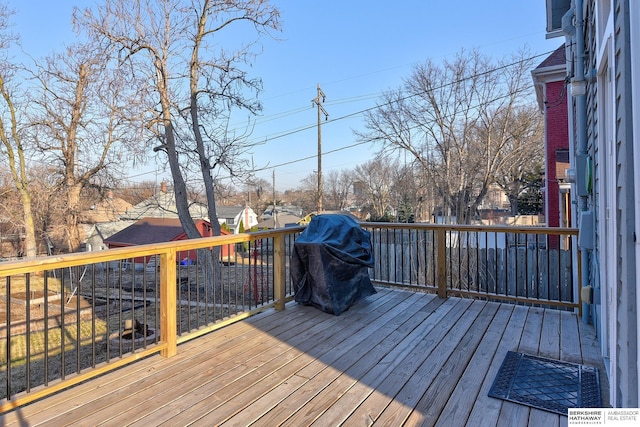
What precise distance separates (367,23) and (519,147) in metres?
9.04

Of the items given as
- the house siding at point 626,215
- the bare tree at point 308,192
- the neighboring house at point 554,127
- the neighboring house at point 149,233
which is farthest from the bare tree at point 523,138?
the bare tree at point 308,192

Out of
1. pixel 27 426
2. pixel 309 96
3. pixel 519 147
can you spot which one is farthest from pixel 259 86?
pixel 519 147

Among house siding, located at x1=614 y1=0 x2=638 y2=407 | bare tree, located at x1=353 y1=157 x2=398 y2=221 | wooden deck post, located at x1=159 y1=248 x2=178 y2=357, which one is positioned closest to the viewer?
house siding, located at x1=614 y1=0 x2=638 y2=407

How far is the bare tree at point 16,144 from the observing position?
13484 millimetres

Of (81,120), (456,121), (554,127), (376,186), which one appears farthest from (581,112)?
(376,186)

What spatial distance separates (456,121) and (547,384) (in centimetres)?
1584

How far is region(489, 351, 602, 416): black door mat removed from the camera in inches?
76.8

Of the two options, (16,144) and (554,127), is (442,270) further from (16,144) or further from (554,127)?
(16,144)

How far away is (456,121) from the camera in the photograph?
1639 centimetres

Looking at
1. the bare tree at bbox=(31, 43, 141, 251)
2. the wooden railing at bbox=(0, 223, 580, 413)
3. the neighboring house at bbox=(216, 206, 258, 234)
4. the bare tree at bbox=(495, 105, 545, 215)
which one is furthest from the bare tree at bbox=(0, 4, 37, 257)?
the bare tree at bbox=(495, 105, 545, 215)

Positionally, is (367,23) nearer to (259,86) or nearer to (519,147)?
(259,86)

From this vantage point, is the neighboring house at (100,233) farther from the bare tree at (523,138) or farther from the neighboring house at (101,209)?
the bare tree at (523,138)

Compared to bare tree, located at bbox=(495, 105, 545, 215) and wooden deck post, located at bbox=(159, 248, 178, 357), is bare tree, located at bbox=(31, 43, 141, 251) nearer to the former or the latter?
wooden deck post, located at bbox=(159, 248, 178, 357)

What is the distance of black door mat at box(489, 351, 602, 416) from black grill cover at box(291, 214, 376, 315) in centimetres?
154
